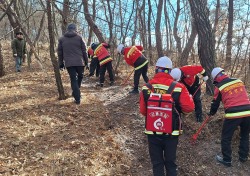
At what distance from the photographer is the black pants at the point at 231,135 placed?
16.8 feet

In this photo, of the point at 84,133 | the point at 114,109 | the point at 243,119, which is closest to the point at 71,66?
the point at 114,109

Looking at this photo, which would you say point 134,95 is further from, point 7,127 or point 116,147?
point 7,127

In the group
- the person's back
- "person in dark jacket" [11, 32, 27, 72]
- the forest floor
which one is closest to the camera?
the forest floor

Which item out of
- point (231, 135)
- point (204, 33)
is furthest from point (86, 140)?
point (204, 33)

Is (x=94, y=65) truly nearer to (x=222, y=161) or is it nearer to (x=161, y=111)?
(x=222, y=161)

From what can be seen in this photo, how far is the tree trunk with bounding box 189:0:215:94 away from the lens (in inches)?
296

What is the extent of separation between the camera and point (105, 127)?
6.11 m

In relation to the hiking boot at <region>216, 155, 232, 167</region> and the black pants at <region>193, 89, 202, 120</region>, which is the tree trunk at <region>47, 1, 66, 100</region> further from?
the hiking boot at <region>216, 155, 232, 167</region>

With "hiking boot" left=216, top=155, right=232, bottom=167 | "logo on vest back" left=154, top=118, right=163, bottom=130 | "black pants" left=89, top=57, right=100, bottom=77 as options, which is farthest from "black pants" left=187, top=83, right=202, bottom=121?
"black pants" left=89, top=57, right=100, bottom=77

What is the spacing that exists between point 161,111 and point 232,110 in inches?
72.2

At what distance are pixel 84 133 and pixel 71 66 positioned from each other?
2050mm

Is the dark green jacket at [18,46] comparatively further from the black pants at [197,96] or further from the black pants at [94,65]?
the black pants at [197,96]

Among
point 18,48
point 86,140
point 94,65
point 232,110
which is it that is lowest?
point 86,140

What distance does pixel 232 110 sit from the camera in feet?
16.6
